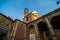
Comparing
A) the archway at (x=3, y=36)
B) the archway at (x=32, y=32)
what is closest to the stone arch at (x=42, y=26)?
the archway at (x=32, y=32)

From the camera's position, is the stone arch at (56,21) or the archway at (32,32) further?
the archway at (32,32)

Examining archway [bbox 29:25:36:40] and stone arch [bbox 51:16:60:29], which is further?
archway [bbox 29:25:36:40]

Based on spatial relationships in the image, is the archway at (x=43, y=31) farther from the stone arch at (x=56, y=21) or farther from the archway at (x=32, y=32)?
the stone arch at (x=56, y=21)

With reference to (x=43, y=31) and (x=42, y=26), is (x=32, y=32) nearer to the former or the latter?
(x=43, y=31)

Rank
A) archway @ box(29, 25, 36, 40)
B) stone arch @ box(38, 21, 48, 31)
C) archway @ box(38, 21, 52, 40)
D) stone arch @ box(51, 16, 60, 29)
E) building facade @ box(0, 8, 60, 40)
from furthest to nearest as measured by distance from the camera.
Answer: archway @ box(29, 25, 36, 40), archway @ box(38, 21, 52, 40), stone arch @ box(38, 21, 48, 31), building facade @ box(0, 8, 60, 40), stone arch @ box(51, 16, 60, 29)

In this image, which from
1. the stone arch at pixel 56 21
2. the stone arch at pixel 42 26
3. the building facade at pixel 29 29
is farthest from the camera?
the stone arch at pixel 42 26

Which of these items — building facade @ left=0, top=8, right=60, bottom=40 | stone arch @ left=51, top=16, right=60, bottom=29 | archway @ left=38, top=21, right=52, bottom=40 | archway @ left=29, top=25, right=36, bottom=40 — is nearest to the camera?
stone arch @ left=51, top=16, right=60, bottom=29

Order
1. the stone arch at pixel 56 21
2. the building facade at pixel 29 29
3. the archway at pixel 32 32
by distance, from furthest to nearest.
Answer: the archway at pixel 32 32 < the building facade at pixel 29 29 < the stone arch at pixel 56 21

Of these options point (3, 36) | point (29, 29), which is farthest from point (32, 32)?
point (3, 36)

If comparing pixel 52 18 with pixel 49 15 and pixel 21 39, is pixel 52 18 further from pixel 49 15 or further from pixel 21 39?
pixel 21 39

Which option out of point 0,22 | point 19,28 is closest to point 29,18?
point 19,28

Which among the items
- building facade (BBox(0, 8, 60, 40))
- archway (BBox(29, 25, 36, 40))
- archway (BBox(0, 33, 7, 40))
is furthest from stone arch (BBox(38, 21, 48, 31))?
archway (BBox(0, 33, 7, 40))

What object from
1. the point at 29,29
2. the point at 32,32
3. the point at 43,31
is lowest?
the point at 32,32

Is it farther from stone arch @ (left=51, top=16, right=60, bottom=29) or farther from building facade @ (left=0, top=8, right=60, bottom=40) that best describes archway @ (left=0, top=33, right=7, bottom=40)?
stone arch @ (left=51, top=16, right=60, bottom=29)
